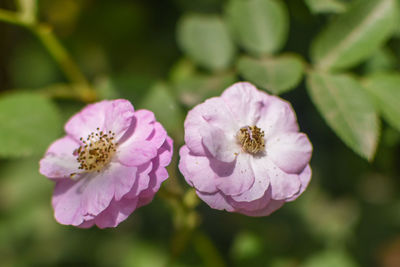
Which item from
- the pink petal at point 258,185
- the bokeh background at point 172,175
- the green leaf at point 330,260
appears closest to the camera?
the pink petal at point 258,185

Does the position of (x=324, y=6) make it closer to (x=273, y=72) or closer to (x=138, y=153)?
(x=273, y=72)

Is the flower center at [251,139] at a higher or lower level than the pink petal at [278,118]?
lower

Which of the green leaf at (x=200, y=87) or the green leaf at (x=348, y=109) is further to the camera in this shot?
the green leaf at (x=200, y=87)

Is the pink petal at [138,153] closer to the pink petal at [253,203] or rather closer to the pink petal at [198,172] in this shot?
the pink petal at [198,172]

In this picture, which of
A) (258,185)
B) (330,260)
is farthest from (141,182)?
(330,260)

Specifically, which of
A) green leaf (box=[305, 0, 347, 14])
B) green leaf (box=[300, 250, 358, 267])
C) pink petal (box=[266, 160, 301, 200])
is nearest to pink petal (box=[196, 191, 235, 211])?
pink petal (box=[266, 160, 301, 200])

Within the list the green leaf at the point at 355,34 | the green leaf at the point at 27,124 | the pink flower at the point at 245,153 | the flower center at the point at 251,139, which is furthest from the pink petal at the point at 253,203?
the green leaf at the point at 27,124
